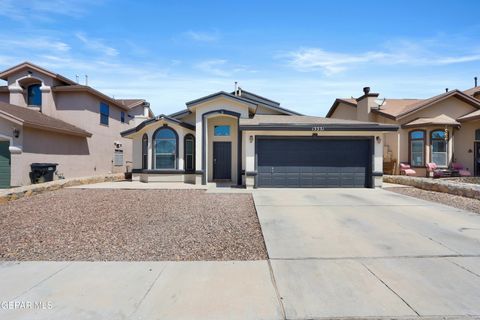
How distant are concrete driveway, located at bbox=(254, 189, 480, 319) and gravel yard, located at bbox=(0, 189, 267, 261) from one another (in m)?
0.78

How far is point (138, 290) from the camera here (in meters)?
3.81

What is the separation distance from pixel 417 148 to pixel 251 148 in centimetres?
1183

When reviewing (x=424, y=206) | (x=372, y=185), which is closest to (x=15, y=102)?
(x=372, y=185)

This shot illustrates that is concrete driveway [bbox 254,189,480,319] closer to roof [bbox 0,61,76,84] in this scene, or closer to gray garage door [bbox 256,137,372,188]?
gray garage door [bbox 256,137,372,188]

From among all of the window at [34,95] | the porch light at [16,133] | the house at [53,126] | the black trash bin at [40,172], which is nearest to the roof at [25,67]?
the house at [53,126]

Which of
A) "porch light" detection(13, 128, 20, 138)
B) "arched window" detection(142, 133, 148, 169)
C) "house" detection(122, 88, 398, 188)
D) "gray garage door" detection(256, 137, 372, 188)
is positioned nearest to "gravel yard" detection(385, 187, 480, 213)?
"house" detection(122, 88, 398, 188)

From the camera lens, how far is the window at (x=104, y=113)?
21578 mm

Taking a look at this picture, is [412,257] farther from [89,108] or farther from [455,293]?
[89,108]

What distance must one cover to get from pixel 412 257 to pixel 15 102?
24.3 meters

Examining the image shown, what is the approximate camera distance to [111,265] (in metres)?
4.61

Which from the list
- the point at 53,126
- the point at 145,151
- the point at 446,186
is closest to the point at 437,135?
the point at 446,186

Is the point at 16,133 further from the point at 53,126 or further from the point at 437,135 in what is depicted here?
the point at 437,135

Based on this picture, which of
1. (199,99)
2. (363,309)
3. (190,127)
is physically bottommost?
(363,309)

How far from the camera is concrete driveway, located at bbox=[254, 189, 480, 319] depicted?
348 cm
